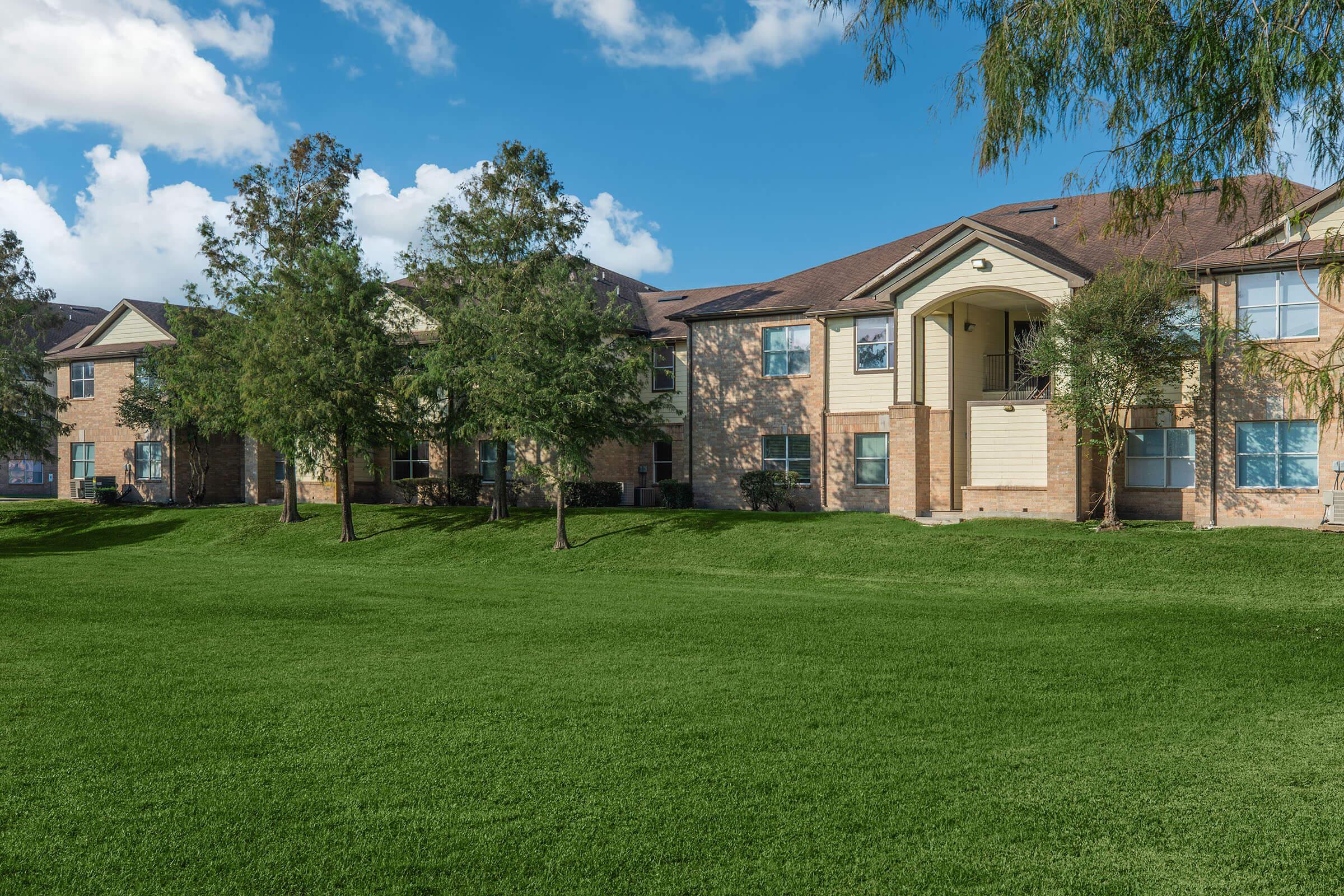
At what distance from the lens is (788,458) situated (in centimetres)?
2869

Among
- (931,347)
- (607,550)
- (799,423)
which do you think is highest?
(931,347)

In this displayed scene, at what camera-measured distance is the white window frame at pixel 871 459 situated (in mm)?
27172

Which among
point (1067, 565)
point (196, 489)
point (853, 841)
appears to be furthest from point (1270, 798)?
point (196, 489)

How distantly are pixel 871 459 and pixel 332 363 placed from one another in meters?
14.1

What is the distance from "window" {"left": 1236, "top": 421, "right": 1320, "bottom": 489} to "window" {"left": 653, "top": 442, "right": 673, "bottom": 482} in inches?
606

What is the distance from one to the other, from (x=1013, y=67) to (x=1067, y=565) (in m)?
12.0

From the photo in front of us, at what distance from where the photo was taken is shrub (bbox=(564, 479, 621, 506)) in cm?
3052

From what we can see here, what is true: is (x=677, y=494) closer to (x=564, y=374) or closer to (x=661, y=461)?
(x=661, y=461)

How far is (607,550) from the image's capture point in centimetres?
2300

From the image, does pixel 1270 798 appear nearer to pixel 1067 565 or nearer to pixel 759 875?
pixel 759 875

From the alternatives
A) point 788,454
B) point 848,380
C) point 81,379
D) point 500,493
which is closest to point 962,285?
point 848,380

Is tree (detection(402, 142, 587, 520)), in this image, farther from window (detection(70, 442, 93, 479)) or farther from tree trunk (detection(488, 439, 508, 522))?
window (detection(70, 442, 93, 479))

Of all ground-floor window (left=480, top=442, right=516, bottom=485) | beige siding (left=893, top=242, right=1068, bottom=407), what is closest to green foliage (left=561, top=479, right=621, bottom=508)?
ground-floor window (left=480, top=442, right=516, bottom=485)

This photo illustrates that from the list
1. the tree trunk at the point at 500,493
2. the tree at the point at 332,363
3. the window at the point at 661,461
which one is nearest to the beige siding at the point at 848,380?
the window at the point at 661,461
